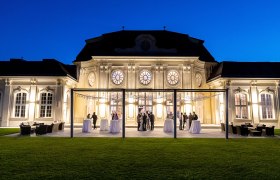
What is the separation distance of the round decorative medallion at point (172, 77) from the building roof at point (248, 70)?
3.50 metres

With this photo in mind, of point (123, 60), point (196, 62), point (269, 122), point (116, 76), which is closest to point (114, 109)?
point (116, 76)

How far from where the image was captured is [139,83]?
73.2 feet

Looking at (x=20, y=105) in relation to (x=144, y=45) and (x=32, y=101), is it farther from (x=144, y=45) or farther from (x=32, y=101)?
(x=144, y=45)

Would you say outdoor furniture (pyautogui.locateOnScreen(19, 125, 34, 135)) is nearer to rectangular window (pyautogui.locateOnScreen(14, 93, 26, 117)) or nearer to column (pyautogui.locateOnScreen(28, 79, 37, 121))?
column (pyautogui.locateOnScreen(28, 79, 37, 121))

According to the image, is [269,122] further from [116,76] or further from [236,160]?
[236,160]

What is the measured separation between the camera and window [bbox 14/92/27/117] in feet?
68.1

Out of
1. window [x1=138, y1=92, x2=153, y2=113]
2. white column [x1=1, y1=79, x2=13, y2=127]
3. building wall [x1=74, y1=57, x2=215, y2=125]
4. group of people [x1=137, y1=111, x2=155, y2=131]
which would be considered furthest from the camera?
building wall [x1=74, y1=57, x2=215, y2=125]

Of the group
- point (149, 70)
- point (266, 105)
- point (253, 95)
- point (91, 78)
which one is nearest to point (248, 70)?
point (253, 95)

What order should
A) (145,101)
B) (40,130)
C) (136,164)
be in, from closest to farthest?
(136,164)
(40,130)
(145,101)

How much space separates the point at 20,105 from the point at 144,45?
1331cm

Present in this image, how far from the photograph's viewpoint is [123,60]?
73.2 feet

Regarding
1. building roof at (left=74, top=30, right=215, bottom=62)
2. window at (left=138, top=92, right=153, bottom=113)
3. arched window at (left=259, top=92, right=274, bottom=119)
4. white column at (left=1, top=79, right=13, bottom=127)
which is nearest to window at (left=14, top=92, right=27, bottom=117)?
white column at (left=1, top=79, right=13, bottom=127)

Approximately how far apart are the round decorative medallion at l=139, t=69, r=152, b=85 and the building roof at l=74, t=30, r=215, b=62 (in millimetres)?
1802

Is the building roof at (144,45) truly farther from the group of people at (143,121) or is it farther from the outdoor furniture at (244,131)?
the outdoor furniture at (244,131)
